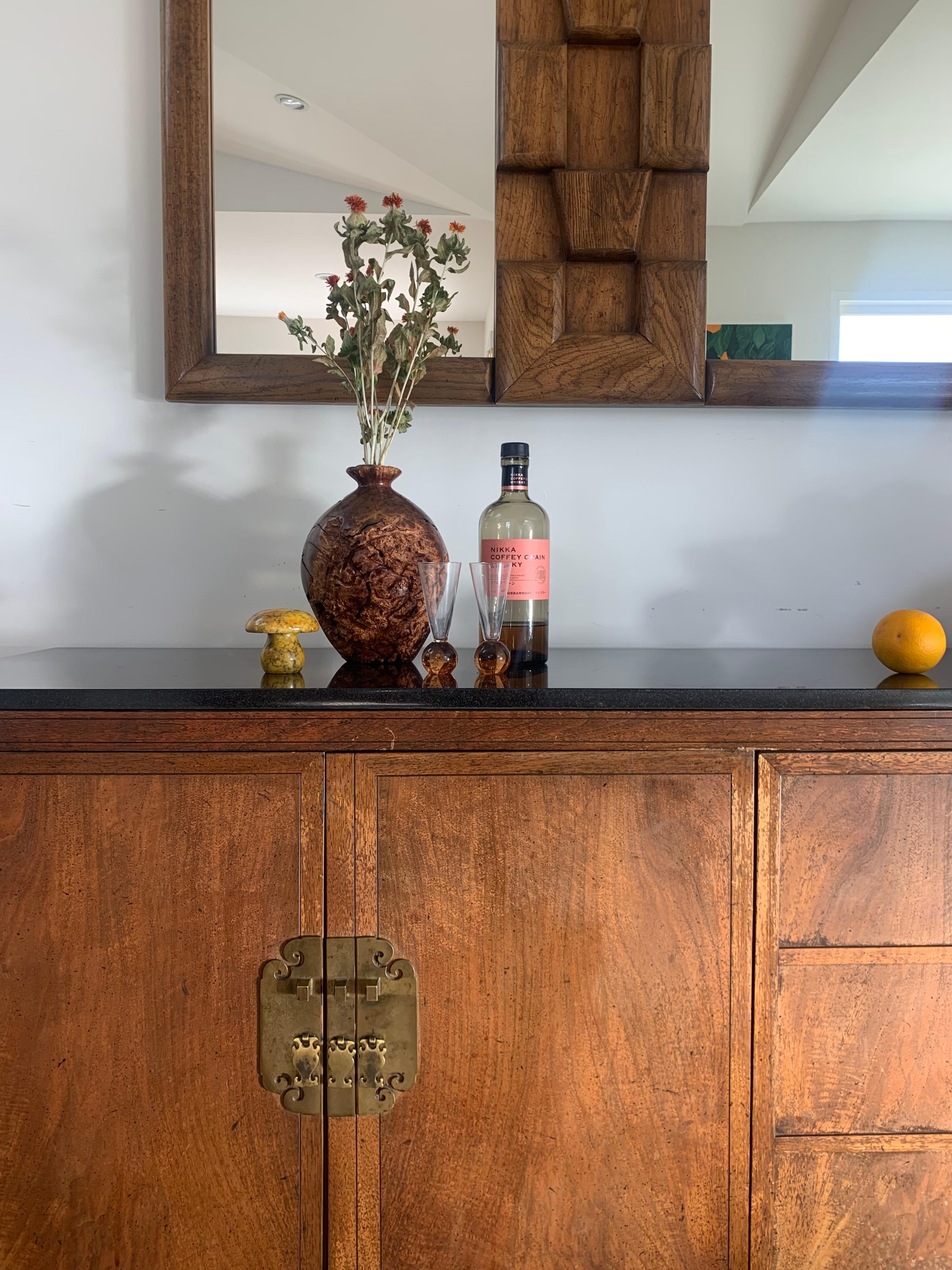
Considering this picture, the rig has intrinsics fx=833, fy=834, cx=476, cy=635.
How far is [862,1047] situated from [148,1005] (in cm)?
70

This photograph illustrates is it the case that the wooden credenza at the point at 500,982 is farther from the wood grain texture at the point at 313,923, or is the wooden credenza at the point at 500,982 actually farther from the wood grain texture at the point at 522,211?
the wood grain texture at the point at 522,211

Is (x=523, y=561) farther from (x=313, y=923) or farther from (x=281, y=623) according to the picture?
(x=313, y=923)

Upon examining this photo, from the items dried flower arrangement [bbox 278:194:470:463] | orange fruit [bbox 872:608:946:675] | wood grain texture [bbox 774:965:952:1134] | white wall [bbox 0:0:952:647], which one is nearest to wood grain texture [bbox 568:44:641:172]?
dried flower arrangement [bbox 278:194:470:463]

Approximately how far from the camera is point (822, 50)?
1143 mm

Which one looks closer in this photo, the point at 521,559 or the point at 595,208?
the point at 521,559

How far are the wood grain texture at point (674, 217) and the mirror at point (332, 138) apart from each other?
221mm

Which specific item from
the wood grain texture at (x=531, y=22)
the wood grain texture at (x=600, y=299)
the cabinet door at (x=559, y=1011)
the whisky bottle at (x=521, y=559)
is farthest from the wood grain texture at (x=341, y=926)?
the wood grain texture at (x=531, y=22)

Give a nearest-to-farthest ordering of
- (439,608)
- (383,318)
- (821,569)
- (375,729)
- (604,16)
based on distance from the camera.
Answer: (375,729)
(439,608)
(383,318)
(604,16)
(821,569)

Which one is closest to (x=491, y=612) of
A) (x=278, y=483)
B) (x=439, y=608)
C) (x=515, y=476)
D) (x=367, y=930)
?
(x=439, y=608)

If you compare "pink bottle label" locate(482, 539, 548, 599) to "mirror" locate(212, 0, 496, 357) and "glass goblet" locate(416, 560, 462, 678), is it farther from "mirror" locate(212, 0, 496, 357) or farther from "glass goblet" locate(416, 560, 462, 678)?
"mirror" locate(212, 0, 496, 357)

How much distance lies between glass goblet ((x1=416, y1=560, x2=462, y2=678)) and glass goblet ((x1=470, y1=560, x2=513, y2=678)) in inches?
1.0

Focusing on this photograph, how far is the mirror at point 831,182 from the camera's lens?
115cm

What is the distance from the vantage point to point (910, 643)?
37.2 inches

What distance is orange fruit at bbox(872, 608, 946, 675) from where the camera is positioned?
37.2 inches
